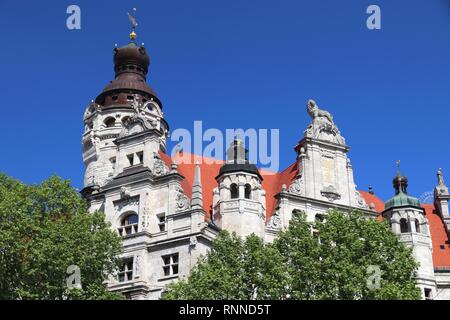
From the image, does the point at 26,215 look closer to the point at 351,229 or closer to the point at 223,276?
the point at 223,276

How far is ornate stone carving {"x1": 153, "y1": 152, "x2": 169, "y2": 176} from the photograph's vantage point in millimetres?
50438

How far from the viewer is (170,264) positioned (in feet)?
153

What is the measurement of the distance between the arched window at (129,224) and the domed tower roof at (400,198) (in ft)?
65.7

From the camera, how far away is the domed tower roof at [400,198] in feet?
182

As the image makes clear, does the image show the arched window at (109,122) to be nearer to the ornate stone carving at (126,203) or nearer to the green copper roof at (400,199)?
the ornate stone carving at (126,203)

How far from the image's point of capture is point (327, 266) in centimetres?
3831

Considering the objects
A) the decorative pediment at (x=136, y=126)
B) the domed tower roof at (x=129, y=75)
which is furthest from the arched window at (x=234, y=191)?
the domed tower roof at (x=129, y=75)

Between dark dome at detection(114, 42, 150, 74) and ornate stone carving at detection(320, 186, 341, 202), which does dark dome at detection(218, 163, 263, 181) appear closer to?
ornate stone carving at detection(320, 186, 341, 202)

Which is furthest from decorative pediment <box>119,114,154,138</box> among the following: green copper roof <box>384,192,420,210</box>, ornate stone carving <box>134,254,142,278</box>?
green copper roof <box>384,192,420,210</box>

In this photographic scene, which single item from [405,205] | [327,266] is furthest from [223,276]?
[405,205]

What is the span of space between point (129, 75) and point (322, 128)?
22.1 metres

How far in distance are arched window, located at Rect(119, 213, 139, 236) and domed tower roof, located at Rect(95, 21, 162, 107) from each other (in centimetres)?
1854

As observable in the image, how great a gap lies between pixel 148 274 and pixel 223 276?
34.6 feet

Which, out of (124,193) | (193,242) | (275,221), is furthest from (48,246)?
(275,221)
